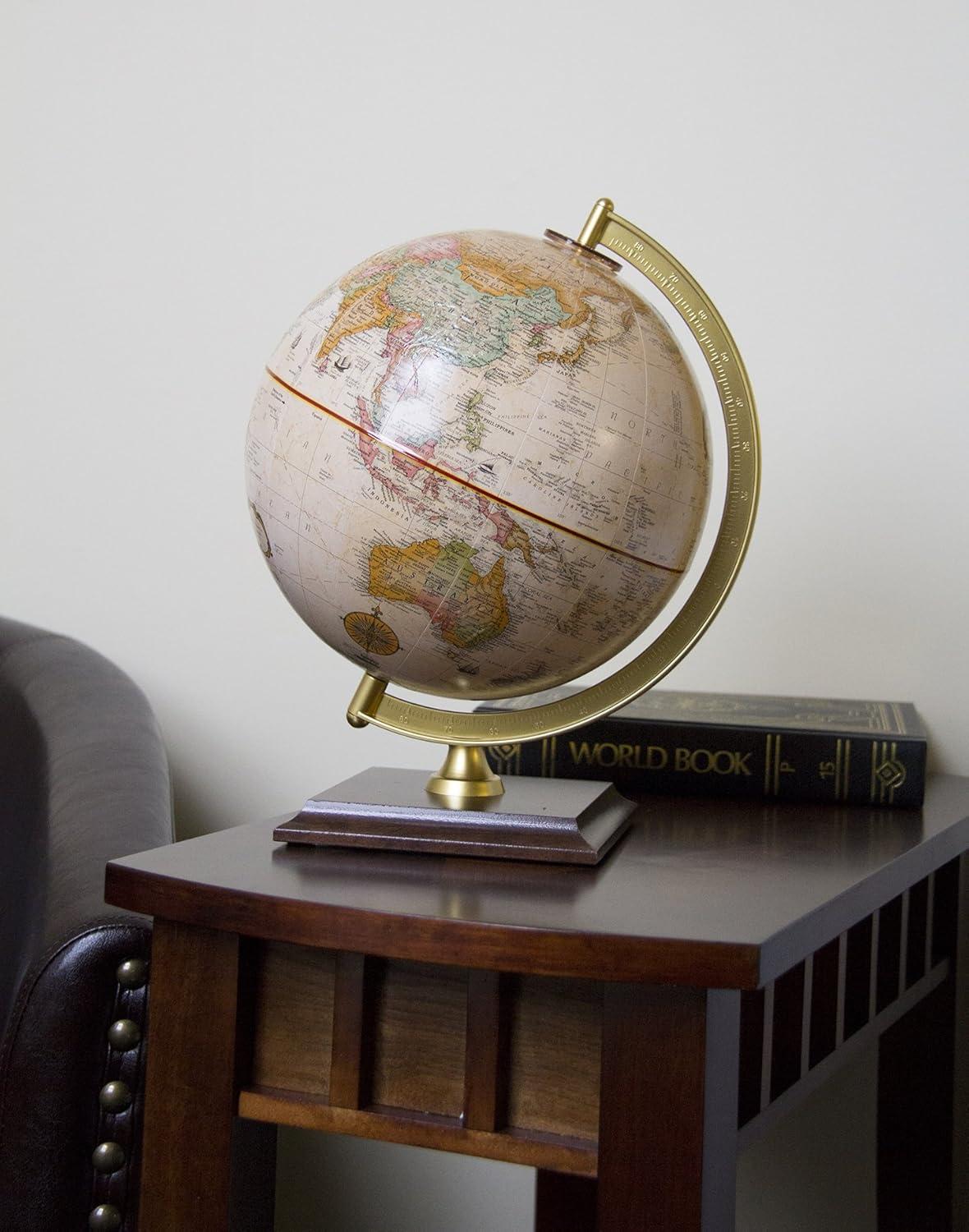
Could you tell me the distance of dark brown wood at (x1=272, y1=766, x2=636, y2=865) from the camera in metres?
0.83

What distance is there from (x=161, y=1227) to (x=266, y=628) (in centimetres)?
94

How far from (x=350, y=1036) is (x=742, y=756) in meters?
0.46

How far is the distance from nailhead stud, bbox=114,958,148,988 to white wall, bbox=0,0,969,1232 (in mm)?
678

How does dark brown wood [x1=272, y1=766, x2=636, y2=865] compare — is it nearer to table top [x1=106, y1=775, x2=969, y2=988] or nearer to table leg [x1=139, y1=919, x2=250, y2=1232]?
table top [x1=106, y1=775, x2=969, y2=988]

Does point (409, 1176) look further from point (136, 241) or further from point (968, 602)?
point (136, 241)

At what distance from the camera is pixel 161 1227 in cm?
80

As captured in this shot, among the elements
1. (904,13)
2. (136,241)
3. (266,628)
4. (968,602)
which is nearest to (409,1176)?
(266,628)

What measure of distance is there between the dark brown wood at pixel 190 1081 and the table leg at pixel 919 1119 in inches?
29.8

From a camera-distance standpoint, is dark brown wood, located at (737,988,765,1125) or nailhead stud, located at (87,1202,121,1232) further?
nailhead stud, located at (87,1202,121,1232)

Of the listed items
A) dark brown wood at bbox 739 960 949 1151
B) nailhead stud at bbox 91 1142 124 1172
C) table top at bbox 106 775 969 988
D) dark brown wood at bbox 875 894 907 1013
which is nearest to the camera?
table top at bbox 106 775 969 988

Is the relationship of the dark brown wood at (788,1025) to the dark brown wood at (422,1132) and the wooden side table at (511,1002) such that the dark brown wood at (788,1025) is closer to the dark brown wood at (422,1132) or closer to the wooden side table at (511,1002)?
the wooden side table at (511,1002)

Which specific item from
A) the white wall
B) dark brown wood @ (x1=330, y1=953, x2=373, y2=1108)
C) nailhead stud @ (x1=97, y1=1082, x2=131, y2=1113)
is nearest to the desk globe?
dark brown wood @ (x1=330, y1=953, x2=373, y2=1108)

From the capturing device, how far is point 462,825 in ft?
2.77

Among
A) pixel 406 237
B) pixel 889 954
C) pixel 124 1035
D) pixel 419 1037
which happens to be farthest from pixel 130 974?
pixel 406 237
